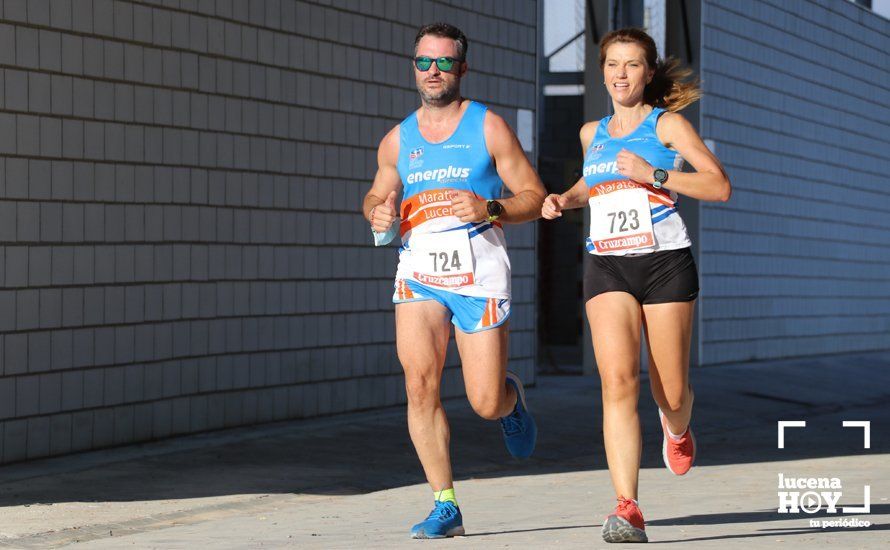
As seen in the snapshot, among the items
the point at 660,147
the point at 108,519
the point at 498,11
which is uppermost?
the point at 498,11

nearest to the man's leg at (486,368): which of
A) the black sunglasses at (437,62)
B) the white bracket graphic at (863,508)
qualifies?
the black sunglasses at (437,62)

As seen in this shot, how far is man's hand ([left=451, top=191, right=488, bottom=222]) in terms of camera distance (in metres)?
7.08

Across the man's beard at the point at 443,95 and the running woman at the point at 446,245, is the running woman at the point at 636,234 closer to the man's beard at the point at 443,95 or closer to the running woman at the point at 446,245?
the running woman at the point at 446,245

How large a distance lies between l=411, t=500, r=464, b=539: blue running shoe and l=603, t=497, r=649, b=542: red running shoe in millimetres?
747

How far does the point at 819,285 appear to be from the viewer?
23.8 m

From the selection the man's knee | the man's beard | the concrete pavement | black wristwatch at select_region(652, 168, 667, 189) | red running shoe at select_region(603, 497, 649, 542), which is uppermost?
the man's beard

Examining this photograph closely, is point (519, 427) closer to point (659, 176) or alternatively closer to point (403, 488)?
point (659, 176)

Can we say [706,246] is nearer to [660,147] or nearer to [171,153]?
[171,153]

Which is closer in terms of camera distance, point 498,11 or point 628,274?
point 628,274

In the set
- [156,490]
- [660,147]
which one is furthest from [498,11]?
[660,147]

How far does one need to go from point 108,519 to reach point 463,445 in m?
4.03

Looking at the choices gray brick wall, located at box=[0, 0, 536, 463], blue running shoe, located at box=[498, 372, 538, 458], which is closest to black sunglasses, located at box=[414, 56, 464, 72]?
blue running shoe, located at box=[498, 372, 538, 458]

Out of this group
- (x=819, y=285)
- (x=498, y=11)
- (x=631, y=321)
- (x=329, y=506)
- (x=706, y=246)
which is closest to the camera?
(x=631, y=321)

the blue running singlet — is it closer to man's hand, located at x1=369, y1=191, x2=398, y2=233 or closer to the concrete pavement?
man's hand, located at x1=369, y1=191, x2=398, y2=233
